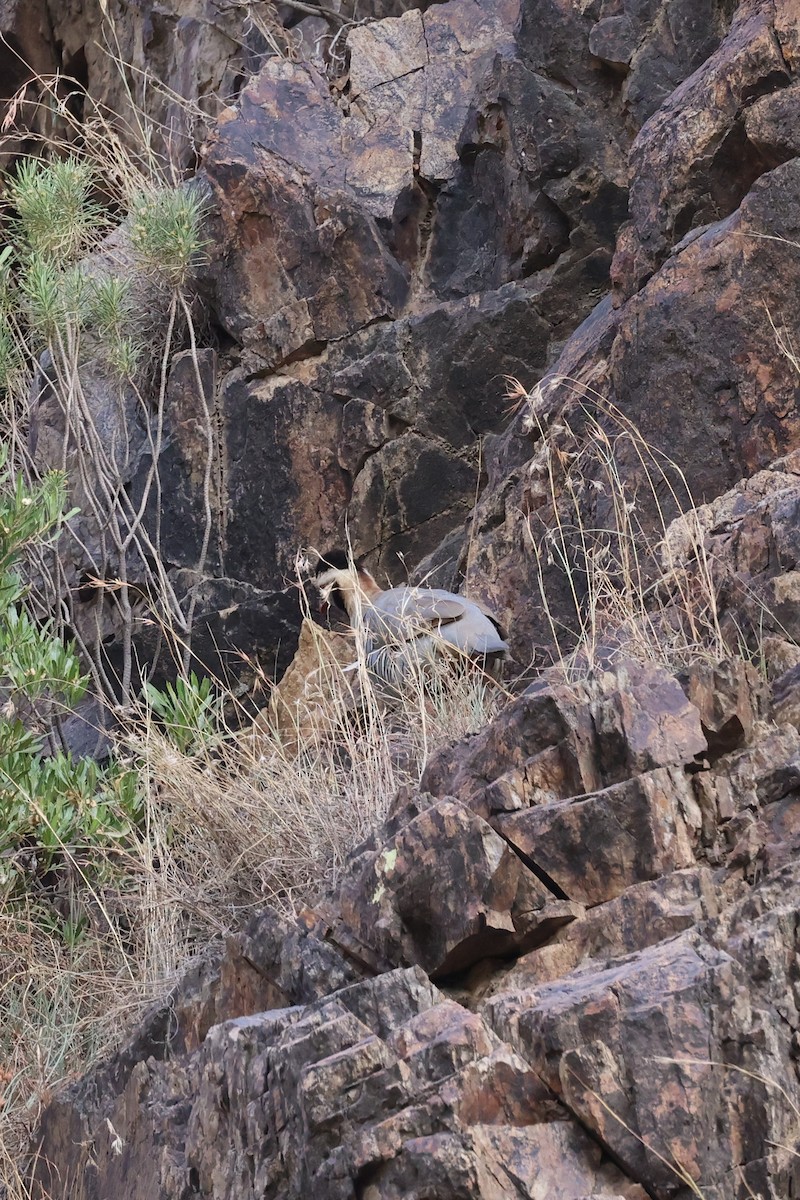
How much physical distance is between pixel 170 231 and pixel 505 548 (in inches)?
118

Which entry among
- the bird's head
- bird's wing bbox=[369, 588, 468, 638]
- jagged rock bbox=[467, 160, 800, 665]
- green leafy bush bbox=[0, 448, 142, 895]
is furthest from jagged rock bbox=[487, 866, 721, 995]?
the bird's head

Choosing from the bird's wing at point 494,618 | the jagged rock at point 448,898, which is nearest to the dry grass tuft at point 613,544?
the bird's wing at point 494,618

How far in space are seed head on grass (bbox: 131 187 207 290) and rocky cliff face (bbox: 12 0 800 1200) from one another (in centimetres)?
24

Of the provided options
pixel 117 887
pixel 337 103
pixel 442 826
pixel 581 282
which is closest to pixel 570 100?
pixel 581 282

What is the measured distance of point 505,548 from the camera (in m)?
5.65

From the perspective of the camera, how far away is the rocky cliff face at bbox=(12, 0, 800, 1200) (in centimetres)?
228

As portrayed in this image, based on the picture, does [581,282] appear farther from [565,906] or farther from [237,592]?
[565,906]

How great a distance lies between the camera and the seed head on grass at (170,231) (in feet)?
24.0

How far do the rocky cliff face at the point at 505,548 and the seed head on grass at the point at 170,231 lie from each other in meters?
0.24

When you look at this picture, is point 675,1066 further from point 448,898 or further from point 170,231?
point 170,231

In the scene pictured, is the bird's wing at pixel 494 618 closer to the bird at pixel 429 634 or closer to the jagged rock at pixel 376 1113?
the bird at pixel 429 634

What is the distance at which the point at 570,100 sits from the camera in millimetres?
7004

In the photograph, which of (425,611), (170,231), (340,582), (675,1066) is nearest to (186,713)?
(425,611)

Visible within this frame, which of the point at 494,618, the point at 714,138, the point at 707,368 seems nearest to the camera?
the point at 707,368
